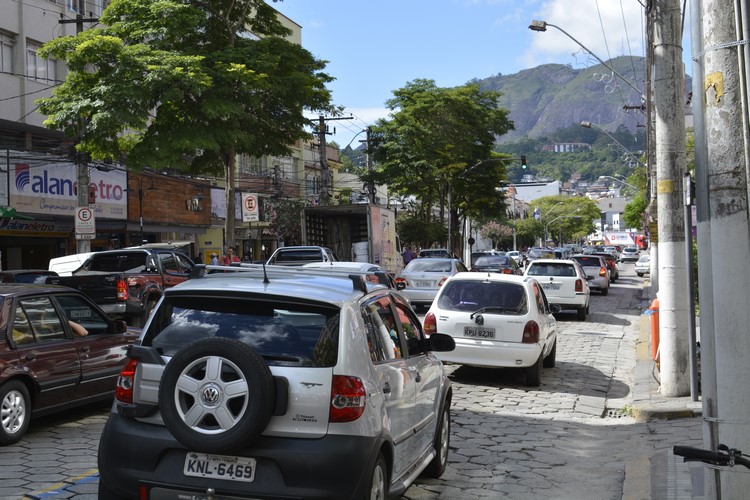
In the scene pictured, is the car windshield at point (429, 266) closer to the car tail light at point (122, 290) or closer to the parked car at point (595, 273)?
the car tail light at point (122, 290)

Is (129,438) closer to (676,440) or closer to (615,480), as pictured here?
(615,480)

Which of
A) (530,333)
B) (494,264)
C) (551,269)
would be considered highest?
(551,269)

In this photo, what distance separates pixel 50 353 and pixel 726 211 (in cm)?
654

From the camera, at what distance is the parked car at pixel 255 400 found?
14.2 ft

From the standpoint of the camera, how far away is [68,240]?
29562mm

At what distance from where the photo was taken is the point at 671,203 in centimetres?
1048

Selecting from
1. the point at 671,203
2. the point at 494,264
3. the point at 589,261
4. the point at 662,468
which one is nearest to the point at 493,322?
the point at 671,203

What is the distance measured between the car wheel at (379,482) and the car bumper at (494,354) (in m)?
6.94

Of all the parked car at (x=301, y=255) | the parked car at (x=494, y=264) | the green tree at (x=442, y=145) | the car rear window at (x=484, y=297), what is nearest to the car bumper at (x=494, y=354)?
the car rear window at (x=484, y=297)

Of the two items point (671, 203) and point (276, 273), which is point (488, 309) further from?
point (276, 273)

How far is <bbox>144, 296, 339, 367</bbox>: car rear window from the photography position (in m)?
4.59

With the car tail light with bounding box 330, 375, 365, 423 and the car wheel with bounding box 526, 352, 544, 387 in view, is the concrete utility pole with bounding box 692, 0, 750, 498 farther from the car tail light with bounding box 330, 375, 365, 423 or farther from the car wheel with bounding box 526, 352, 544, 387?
the car wheel with bounding box 526, 352, 544, 387

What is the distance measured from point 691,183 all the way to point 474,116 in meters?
44.1

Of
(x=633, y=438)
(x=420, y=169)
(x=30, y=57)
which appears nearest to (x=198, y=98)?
(x=30, y=57)
